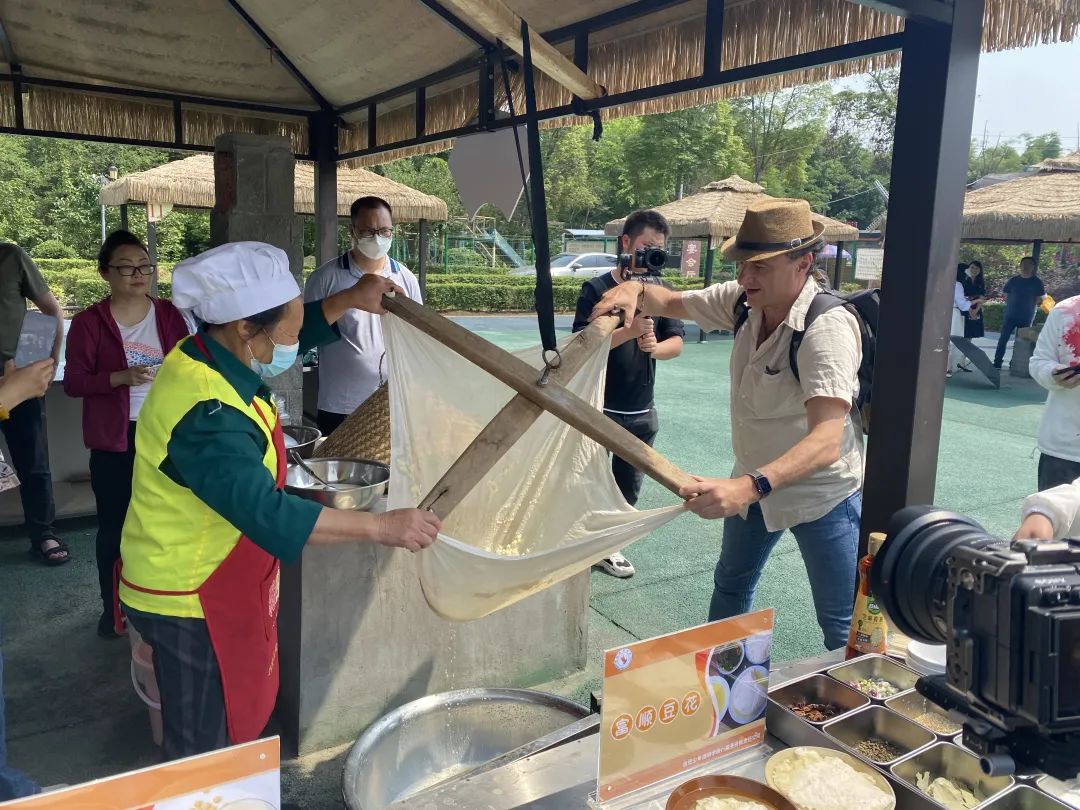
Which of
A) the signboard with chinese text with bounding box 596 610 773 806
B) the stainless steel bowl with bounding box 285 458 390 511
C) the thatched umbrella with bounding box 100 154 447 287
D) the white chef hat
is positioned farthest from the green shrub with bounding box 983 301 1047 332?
the white chef hat

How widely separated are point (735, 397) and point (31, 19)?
3483 mm

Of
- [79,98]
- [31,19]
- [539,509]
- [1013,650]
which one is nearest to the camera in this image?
[1013,650]

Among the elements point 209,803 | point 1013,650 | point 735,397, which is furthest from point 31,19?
point 1013,650

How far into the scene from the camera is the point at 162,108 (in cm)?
445

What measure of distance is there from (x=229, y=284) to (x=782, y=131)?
97.3 feet

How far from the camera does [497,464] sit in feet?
6.91

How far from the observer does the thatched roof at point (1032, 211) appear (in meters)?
9.94

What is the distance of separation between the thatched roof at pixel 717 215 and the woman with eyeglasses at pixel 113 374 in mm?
10204

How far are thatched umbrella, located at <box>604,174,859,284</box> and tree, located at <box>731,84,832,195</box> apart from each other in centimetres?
1511

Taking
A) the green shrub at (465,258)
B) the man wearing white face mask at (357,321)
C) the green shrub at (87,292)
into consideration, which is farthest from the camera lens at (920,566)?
the green shrub at (465,258)

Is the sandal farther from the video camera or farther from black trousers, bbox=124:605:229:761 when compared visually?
the video camera

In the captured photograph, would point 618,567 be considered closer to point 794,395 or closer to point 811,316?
point 794,395

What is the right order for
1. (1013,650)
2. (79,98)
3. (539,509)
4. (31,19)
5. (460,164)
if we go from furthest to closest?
(79,98) → (460,164) → (31,19) → (539,509) → (1013,650)

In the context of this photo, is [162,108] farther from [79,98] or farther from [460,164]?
[460,164]
